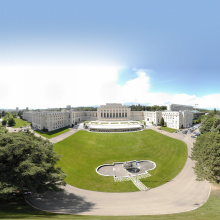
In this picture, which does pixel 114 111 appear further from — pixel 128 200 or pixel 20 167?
pixel 20 167

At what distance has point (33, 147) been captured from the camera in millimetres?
18641

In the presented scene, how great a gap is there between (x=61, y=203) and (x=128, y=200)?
1053 cm

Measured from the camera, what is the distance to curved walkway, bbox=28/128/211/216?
18.2 meters

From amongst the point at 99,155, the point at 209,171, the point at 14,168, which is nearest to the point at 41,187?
the point at 14,168

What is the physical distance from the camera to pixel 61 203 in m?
19.8

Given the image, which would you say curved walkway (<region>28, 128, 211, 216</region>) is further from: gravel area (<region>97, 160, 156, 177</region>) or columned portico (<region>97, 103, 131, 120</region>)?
columned portico (<region>97, 103, 131, 120</region>)

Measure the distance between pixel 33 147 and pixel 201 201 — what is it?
26974mm

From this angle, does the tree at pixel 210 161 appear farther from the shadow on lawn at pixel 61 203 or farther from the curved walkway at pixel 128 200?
the shadow on lawn at pixel 61 203

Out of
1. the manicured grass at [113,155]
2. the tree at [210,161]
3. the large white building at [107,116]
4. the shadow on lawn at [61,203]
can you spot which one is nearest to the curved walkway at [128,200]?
the shadow on lawn at [61,203]

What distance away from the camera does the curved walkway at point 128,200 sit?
18.2 metres

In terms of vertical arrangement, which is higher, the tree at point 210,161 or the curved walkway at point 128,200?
the tree at point 210,161

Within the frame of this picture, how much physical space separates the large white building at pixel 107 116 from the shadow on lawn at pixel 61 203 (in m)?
54.1

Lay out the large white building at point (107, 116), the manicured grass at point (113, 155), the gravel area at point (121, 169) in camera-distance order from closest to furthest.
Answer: the manicured grass at point (113, 155) → the gravel area at point (121, 169) → the large white building at point (107, 116)

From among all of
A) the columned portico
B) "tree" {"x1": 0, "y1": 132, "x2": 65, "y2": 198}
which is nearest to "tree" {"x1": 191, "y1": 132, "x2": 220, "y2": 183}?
"tree" {"x1": 0, "y1": 132, "x2": 65, "y2": 198}
